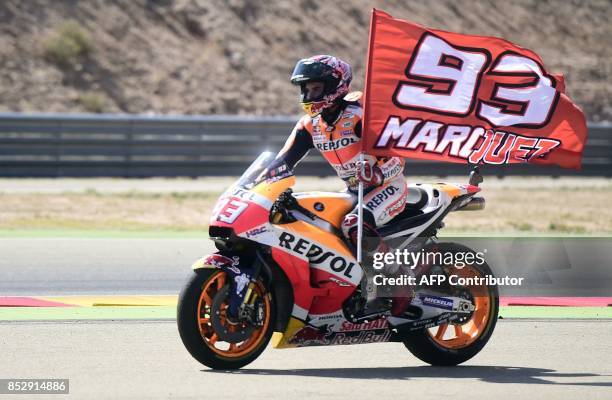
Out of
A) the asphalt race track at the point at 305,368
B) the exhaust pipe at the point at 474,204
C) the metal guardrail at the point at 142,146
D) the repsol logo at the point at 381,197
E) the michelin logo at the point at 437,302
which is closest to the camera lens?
the asphalt race track at the point at 305,368

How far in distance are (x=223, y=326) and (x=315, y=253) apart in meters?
0.73

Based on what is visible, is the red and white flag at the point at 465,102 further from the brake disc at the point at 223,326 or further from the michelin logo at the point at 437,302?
the brake disc at the point at 223,326

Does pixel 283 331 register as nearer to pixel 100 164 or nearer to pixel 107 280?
pixel 107 280

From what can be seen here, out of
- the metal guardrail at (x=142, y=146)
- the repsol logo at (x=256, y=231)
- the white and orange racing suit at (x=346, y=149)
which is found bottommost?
the metal guardrail at (x=142, y=146)

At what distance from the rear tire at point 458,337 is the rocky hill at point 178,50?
22.3 meters

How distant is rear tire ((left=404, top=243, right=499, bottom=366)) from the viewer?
745 centimetres

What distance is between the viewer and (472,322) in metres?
7.63

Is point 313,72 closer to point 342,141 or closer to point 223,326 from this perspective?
point 342,141

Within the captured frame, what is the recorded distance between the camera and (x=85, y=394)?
20.0 ft

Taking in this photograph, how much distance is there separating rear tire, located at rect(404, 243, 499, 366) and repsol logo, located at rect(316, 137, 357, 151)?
2.89 ft

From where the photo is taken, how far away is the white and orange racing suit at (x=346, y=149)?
7.39m

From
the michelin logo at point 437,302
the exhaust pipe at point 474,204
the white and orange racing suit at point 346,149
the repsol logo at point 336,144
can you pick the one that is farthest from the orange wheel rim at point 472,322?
the repsol logo at point 336,144

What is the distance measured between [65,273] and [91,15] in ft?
71.1

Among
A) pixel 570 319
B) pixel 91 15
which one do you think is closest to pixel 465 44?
pixel 570 319
